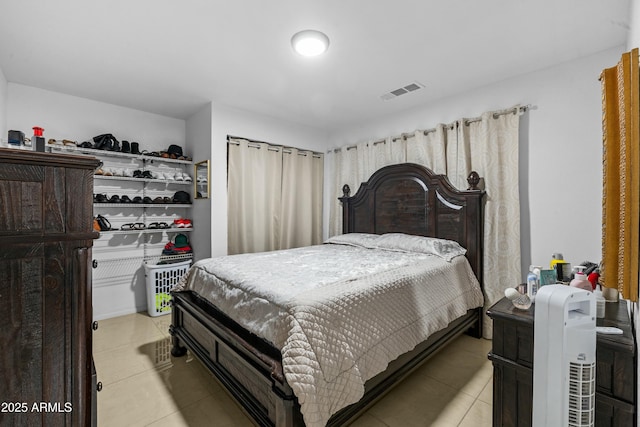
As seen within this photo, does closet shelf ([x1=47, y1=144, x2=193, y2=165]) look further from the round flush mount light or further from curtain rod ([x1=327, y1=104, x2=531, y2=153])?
curtain rod ([x1=327, y1=104, x2=531, y2=153])

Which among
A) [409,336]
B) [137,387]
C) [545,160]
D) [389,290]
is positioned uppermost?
[545,160]

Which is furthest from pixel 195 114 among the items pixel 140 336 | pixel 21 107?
pixel 140 336

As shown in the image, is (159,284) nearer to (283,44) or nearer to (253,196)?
(253,196)

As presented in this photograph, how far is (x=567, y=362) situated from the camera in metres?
0.94

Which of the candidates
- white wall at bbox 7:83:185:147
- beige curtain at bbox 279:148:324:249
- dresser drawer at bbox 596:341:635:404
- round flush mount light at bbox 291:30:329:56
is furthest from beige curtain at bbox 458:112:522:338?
white wall at bbox 7:83:185:147

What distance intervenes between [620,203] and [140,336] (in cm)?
364

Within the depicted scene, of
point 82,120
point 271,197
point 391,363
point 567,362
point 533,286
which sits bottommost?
point 391,363

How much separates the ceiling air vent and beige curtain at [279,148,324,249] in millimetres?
1488

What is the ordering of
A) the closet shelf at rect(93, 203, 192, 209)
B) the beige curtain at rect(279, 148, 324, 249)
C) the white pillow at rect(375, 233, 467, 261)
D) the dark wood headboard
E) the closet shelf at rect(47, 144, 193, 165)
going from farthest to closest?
the beige curtain at rect(279, 148, 324, 249), the closet shelf at rect(93, 203, 192, 209), the closet shelf at rect(47, 144, 193, 165), the dark wood headboard, the white pillow at rect(375, 233, 467, 261)

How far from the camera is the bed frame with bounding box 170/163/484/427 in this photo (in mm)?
1404

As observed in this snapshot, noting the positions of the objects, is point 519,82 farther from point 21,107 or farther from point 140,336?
point 21,107

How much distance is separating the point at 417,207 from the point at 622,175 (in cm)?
211

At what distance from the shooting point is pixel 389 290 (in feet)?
5.76

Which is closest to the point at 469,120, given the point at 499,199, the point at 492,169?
the point at 492,169
